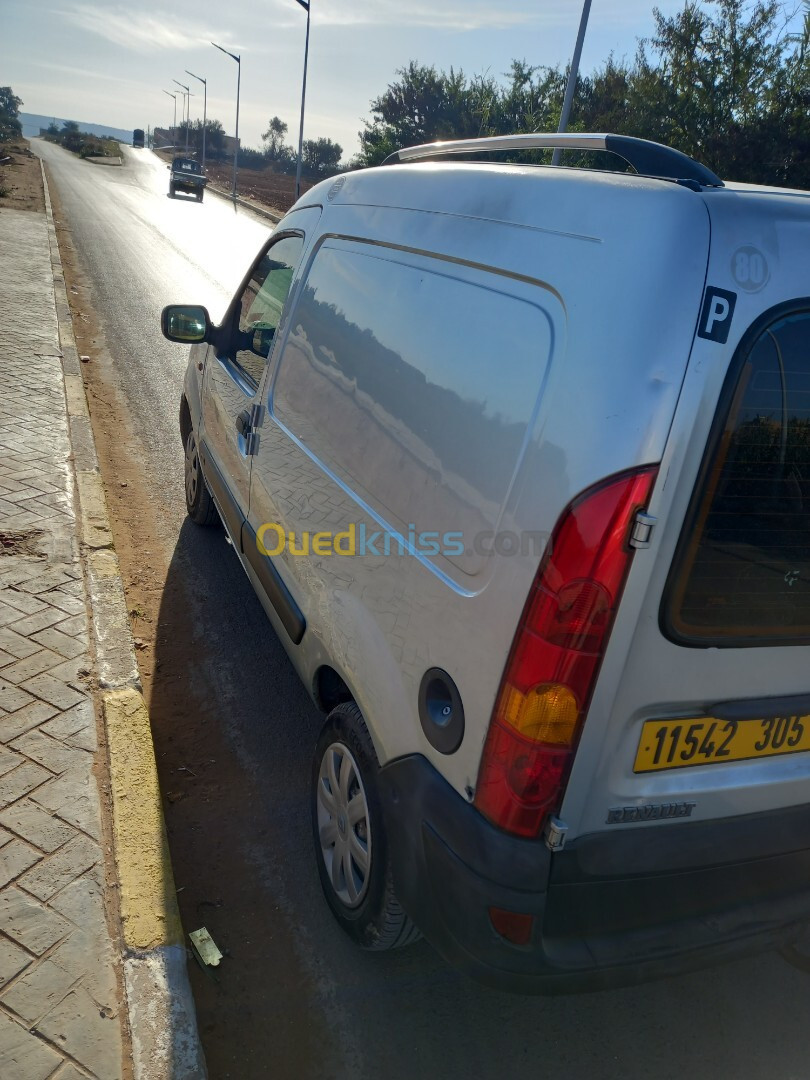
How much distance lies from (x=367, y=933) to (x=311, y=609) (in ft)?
3.47

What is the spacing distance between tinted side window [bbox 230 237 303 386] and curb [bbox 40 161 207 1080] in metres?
1.46

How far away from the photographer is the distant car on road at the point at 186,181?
43.7m

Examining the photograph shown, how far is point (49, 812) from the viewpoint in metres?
2.94

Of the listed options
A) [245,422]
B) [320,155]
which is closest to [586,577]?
[245,422]

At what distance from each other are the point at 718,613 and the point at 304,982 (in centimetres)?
171

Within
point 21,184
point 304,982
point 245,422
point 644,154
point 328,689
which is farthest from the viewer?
point 21,184

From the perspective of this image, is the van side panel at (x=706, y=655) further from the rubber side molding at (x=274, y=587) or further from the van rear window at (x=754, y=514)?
the rubber side molding at (x=274, y=587)

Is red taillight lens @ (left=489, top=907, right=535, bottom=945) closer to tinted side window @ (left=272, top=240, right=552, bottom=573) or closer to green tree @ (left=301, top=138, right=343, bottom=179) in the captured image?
tinted side window @ (left=272, top=240, right=552, bottom=573)

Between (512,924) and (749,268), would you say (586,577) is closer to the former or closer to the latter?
(749,268)

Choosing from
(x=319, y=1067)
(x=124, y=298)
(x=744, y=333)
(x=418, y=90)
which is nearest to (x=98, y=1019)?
(x=319, y=1067)

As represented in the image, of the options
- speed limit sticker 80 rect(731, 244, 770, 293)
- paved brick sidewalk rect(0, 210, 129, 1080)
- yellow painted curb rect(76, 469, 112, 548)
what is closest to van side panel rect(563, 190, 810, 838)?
speed limit sticker 80 rect(731, 244, 770, 293)

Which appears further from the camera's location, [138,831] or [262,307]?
[262,307]

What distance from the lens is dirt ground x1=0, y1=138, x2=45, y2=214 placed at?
24.2 meters

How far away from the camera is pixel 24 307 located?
1162 centimetres
